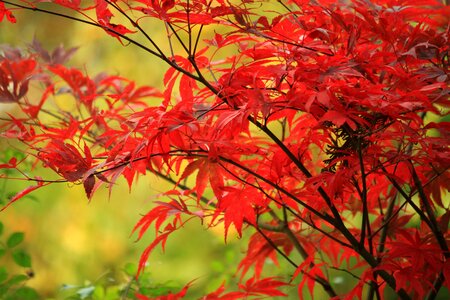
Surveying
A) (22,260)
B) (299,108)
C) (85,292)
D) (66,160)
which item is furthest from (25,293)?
(299,108)

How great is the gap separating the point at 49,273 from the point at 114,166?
7.56ft

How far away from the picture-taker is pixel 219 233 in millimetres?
3029

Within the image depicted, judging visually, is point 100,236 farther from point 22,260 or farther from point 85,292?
point 85,292

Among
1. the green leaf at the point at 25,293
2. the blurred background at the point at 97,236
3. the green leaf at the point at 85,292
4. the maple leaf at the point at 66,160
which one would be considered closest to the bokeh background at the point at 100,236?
the blurred background at the point at 97,236

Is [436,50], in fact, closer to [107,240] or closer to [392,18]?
[392,18]

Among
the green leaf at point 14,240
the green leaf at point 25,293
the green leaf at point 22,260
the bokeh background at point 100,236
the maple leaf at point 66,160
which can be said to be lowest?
the bokeh background at point 100,236

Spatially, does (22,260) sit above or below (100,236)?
above

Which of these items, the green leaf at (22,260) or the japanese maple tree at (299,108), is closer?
the japanese maple tree at (299,108)

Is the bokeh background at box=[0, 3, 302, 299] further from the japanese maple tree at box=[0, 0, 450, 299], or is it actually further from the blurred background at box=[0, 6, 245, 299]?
the japanese maple tree at box=[0, 0, 450, 299]

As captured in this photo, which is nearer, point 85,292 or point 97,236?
point 85,292

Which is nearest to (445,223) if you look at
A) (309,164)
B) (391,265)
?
(391,265)

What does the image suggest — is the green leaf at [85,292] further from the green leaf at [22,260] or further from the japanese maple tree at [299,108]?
the japanese maple tree at [299,108]

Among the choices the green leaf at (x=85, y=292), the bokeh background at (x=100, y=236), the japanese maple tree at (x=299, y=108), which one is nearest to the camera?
the japanese maple tree at (x=299, y=108)

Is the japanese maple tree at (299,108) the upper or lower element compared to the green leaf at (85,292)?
upper
